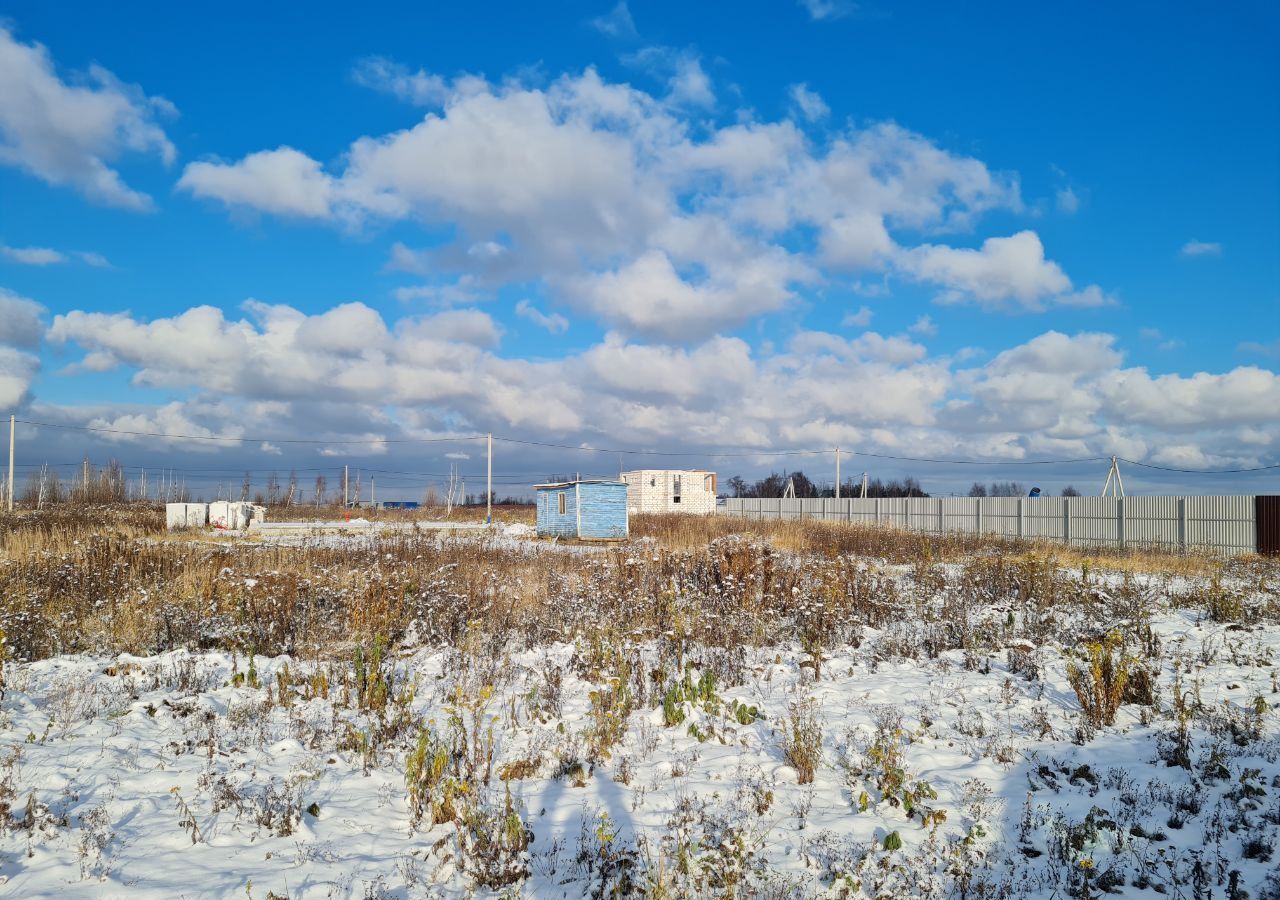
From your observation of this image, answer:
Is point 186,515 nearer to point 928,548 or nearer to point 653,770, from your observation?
point 928,548

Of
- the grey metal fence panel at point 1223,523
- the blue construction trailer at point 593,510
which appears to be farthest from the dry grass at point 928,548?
the grey metal fence panel at point 1223,523

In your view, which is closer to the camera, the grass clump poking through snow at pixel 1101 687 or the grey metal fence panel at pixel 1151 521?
the grass clump poking through snow at pixel 1101 687

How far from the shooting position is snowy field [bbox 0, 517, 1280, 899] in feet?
11.1

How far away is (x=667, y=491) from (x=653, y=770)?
146 ft

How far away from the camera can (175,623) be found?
772 cm

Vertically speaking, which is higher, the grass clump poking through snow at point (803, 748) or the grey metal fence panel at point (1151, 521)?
the grey metal fence panel at point (1151, 521)

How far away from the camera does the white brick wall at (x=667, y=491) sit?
48.7m

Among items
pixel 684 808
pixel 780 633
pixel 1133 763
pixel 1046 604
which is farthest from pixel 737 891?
pixel 1046 604

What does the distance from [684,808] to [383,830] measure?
1.66 m

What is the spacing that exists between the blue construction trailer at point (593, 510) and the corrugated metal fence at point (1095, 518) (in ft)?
46.2

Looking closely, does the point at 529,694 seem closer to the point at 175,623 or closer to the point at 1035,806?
the point at 1035,806

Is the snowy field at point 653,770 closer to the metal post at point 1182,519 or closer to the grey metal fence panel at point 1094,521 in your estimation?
the metal post at point 1182,519

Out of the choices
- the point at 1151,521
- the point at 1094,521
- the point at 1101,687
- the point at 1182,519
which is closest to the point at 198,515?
the point at 1101,687

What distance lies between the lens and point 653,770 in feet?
15.2
